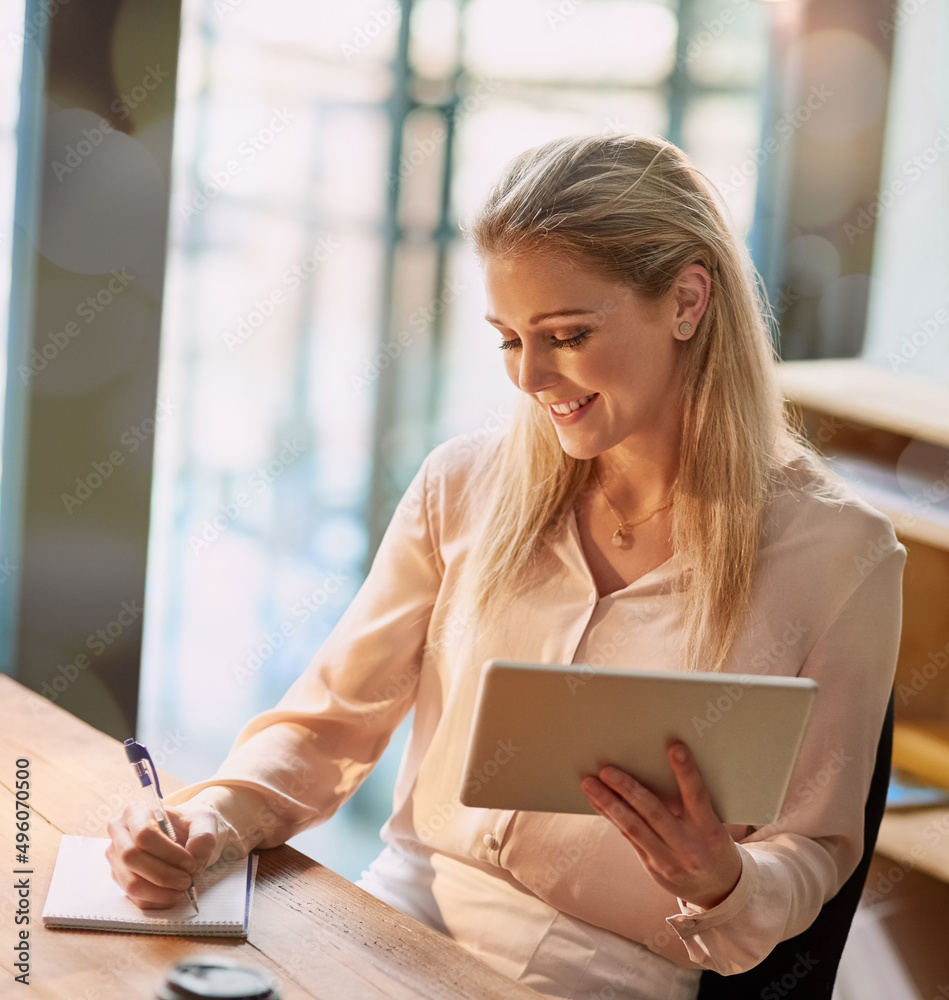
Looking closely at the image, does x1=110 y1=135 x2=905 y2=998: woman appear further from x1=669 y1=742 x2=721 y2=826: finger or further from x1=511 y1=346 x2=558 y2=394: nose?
x1=669 y1=742 x2=721 y2=826: finger

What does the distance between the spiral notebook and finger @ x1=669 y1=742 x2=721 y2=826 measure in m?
0.46

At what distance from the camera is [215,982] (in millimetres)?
1021

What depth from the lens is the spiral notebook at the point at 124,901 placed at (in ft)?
3.89

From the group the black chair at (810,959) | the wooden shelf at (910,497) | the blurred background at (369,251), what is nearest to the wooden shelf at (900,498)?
the wooden shelf at (910,497)

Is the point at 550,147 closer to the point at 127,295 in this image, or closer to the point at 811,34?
the point at 127,295

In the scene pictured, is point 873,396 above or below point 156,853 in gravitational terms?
above

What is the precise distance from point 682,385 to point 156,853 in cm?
90

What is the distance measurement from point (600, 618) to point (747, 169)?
1.97 m

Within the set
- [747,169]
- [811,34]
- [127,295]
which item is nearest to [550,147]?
[127,295]

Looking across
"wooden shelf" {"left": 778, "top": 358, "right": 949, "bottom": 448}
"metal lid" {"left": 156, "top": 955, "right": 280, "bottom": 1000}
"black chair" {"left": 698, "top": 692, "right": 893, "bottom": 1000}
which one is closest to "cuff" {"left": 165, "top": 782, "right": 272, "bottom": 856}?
"metal lid" {"left": 156, "top": 955, "right": 280, "bottom": 1000}

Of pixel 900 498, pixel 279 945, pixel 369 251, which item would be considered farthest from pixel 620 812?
pixel 369 251

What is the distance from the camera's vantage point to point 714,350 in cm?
162

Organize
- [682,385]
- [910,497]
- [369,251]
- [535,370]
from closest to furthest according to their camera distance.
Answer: [535,370] → [682,385] → [910,497] → [369,251]

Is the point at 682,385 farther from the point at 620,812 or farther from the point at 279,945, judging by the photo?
the point at 279,945
